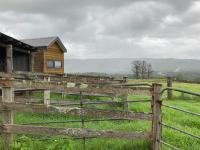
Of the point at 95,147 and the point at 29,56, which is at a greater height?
the point at 29,56

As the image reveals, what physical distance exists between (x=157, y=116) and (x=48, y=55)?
27.9m

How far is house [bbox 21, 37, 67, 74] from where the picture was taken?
31.1 metres

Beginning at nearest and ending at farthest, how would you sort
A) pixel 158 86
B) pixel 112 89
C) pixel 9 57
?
pixel 158 86 → pixel 112 89 → pixel 9 57

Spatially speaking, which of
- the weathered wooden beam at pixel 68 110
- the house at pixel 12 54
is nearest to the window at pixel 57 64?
the house at pixel 12 54

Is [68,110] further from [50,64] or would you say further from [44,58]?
[50,64]

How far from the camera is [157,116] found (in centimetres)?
491

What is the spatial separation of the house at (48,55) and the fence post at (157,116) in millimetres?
25180

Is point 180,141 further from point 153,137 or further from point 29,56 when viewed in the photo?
point 29,56

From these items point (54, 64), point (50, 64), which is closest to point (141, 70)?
point (54, 64)

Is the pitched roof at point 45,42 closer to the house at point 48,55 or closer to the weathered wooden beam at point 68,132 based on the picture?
the house at point 48,55

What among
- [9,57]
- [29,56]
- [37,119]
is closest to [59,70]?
[29,56]

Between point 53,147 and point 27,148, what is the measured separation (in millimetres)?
500

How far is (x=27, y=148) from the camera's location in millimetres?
5262

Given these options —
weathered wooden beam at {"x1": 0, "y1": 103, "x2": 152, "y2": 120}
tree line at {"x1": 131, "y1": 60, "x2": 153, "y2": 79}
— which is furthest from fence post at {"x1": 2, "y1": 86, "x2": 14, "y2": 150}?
tree line at {"x1": 131, "y1": 60, "x2": 153, "y2": 79}
